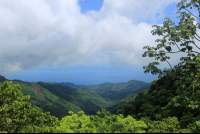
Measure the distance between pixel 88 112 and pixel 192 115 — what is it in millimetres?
157580

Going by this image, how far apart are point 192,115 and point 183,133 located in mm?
6175

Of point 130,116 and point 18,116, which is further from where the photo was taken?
point 130,116

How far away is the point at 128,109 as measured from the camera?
1334 inches

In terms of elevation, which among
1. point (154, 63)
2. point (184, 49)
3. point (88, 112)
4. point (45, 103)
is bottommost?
point (88, 112)

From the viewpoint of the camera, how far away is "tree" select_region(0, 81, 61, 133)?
38.1 feet

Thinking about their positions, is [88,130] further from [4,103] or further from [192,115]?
[192,115]

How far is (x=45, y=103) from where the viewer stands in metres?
149

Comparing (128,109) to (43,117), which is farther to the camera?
(128,109)

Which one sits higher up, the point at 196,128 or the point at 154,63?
the point at 154,63

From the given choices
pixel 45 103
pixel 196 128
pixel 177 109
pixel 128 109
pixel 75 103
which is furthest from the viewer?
pixel 75 103

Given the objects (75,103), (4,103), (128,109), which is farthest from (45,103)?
(4,103)

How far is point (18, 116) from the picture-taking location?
11.9 meters

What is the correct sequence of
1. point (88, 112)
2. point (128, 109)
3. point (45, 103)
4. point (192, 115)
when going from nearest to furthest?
point (192, 115)
point (128, 109)
point (45, 103)
point (88, 112)

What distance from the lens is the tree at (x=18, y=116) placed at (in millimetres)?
11627
